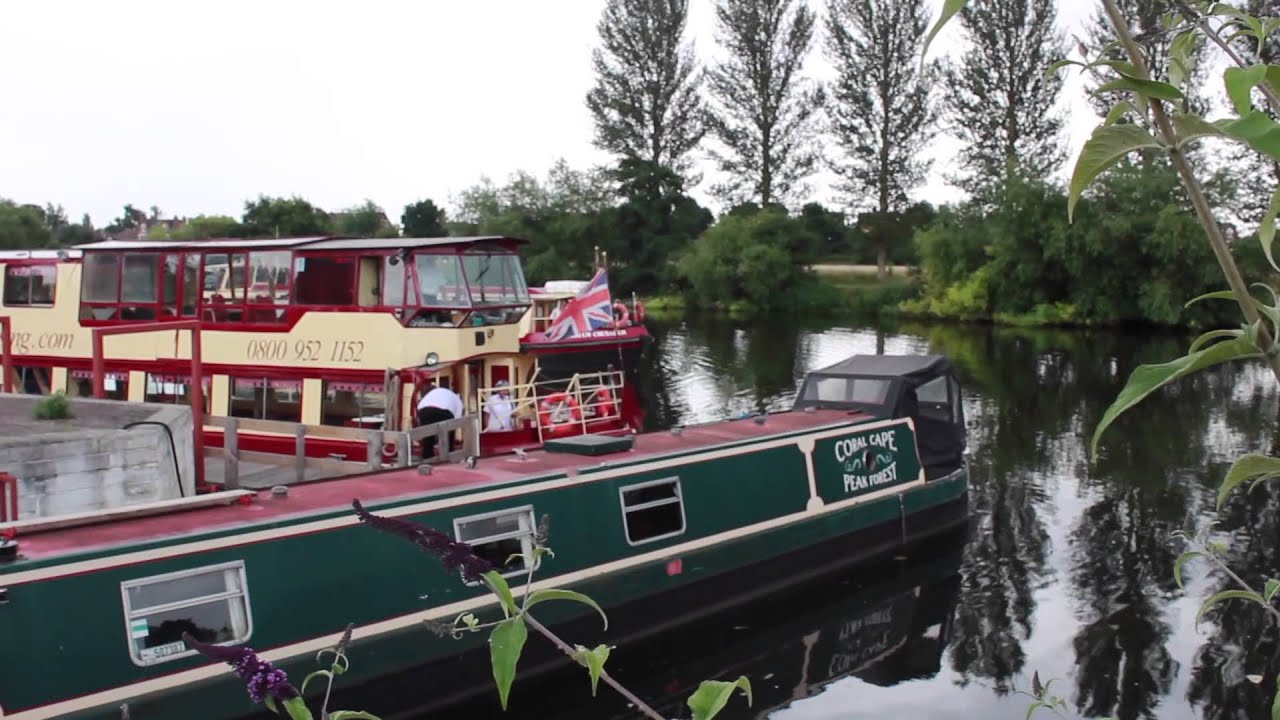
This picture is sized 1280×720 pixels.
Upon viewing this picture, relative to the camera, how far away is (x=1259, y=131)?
Result: 4.10ft

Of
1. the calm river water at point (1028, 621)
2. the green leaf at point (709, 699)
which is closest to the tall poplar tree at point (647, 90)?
the calm river water at point (1028, 621)

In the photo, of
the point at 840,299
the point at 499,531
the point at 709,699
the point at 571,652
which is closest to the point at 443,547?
the point at 571,652

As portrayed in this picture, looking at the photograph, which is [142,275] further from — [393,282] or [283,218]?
[283,218]

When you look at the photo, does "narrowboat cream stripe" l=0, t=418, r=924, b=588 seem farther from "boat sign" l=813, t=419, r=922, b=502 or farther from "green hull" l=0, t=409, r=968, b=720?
"boat sign" l=813, t=419, r=922, b=502

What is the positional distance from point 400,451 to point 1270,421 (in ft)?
69.9

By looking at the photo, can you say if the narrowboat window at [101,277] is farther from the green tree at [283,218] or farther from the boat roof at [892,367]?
the green tree at [283,218]

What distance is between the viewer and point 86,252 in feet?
59.7

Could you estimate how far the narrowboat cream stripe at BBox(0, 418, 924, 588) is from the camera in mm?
8328

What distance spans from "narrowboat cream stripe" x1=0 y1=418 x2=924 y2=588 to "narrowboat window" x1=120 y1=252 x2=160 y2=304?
970cm

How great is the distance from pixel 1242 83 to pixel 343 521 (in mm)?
9440

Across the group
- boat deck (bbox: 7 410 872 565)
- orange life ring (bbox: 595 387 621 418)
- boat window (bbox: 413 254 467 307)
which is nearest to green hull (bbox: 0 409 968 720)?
boat deck (bbox: 7 410 872 565)

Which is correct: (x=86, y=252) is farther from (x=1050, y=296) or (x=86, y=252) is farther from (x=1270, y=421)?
(x=1050, y=296)

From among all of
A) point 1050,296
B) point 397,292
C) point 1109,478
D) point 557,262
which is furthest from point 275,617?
point 557,262

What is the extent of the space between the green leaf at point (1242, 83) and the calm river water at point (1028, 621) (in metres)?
9.93
